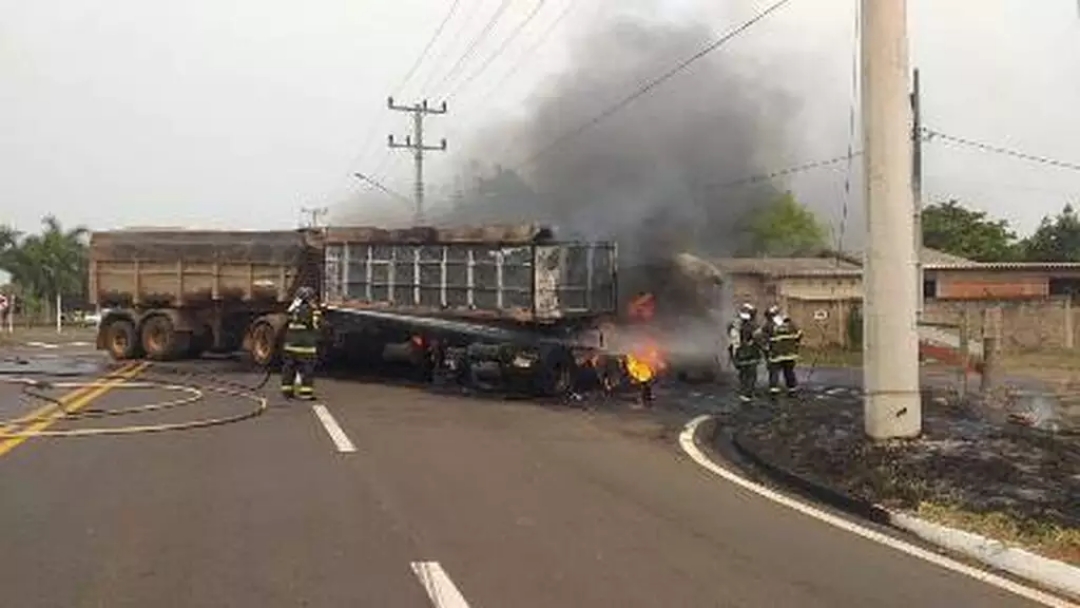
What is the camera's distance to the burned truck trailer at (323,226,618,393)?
1919cm

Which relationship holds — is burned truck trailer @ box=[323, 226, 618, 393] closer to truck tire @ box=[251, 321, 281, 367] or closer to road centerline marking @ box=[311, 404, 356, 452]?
truck tire @ box=[251, 321, 281, 367]

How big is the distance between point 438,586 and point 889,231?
7.60 metres

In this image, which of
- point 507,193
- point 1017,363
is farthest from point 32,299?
point 1017,363

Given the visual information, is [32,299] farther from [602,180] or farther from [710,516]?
[710,516]

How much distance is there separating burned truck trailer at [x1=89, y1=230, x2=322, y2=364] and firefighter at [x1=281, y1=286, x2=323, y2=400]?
564 centimetres

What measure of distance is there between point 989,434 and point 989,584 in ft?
20.6

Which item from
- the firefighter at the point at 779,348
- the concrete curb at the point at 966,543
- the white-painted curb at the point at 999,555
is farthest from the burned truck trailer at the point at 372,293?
the white-painted curb at the point at 999,555

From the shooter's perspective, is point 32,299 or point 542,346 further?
point 32,299

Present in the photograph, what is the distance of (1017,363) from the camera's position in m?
32.2

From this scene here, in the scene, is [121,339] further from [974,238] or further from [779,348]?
[974,238]

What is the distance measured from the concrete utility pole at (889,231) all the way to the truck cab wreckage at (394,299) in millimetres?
5928

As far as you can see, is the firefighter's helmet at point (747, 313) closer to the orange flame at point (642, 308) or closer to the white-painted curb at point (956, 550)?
the orange flame at point (642, 308)

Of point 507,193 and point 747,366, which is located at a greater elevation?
point 507,193

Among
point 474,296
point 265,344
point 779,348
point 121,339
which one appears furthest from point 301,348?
point 121,339
